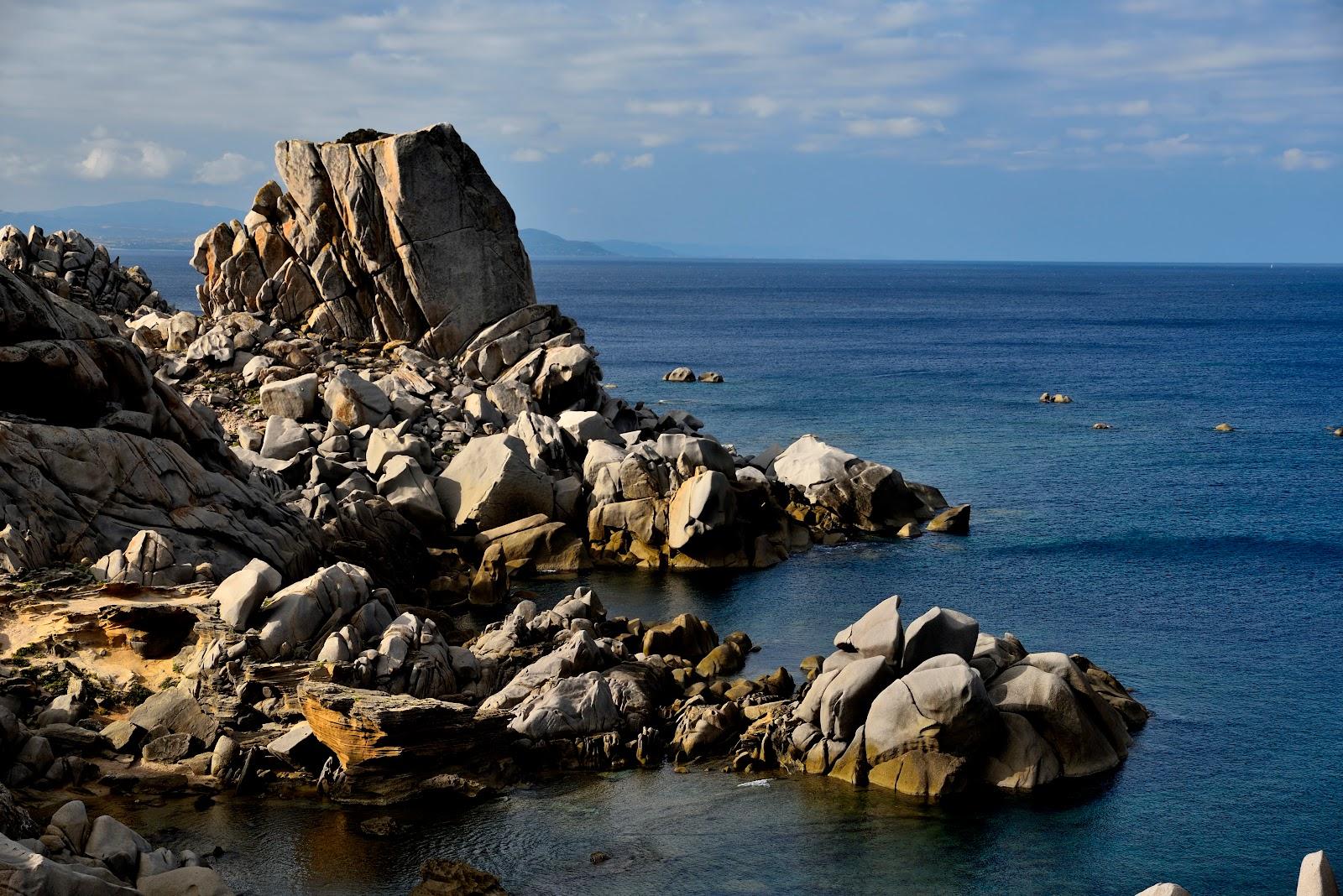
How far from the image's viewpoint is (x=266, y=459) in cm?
5141

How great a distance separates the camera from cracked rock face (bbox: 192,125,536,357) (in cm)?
6425

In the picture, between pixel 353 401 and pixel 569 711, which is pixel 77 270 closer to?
pixel 353 401

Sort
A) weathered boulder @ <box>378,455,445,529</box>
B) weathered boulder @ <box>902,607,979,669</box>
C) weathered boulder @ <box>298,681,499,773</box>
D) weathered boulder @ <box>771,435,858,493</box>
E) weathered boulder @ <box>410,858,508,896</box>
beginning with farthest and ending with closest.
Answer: weathered boulder @ <box>771,435,858,493</box> → weathered boulder @ <box>378,455,445,529</box> → weathered boulder @ <box>902,607,979,669</box> → weathered boulder @ <box>298,681,499,773</box> → weathered boulder @ <box>410,858,508,896</box>

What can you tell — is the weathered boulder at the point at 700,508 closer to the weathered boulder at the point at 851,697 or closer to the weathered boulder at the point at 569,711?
the weathered boulder at the point at 569,711

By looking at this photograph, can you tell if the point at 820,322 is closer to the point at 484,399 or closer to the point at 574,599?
the point at 484,399

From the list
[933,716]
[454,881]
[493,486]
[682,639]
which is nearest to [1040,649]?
[933,716]

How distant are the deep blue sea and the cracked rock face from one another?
21.1m

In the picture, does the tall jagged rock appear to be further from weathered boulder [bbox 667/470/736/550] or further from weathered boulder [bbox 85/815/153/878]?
weathered boulder [bbox 667/470/736/550]

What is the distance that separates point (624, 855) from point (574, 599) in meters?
13.8

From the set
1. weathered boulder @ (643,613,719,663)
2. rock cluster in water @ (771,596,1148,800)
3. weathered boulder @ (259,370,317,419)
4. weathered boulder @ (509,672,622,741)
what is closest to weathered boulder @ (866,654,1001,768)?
rock cluster in water @ (771,596,1148,800)

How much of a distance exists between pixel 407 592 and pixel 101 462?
11059mm

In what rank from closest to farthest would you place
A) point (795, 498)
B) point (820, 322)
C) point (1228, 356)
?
point (795, 498), point (1228, 356), point (820, 322)

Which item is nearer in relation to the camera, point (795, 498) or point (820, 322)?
point (795, 498)

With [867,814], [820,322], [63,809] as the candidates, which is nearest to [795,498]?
[867,814]
